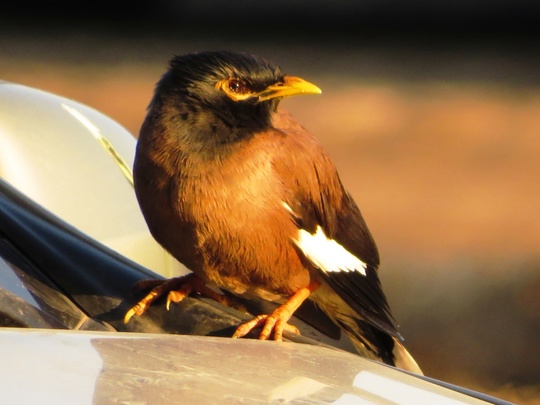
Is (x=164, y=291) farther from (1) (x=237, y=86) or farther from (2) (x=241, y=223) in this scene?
(1) (x=237, y=86)

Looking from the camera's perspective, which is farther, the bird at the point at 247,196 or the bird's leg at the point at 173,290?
the bird at the point at 247,196

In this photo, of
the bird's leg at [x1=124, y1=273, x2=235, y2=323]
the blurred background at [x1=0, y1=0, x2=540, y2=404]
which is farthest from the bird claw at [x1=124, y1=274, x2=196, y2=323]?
the blurred background at [x1=0, y1=0, x2=540, y2=404]

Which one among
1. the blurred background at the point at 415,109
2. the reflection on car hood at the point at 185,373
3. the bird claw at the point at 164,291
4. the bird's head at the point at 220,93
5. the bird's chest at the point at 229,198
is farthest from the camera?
the blurred background at the point at 415,109

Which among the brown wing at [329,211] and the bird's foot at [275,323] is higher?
the brown wing at [329,211]

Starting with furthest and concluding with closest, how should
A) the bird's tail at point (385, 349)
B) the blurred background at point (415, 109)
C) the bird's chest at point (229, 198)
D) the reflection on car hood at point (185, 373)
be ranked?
the blurred background at point (415, 109), the bird's tail at point (385, 349), the bird's chest at point (229, 198), the reflection on car hood at point (185, 373)

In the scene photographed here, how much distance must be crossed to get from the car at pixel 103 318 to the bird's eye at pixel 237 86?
58 centimetres

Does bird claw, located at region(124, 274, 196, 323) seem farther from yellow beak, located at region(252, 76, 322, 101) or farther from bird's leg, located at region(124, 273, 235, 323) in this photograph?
yellow beak, located at region(252, 76, 322, 101)

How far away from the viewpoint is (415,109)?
1369cm

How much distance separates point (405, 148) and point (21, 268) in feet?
32.7

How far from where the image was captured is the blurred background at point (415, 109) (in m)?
8.60

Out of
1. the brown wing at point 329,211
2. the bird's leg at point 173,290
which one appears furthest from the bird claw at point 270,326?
the brown wing at point 329,211

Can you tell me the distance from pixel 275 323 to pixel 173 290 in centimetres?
28

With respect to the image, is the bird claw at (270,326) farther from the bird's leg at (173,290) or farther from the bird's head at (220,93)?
the bird's head at (220,93)

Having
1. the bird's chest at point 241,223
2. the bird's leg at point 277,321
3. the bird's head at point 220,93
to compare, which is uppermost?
the bird's head at point 220,93
